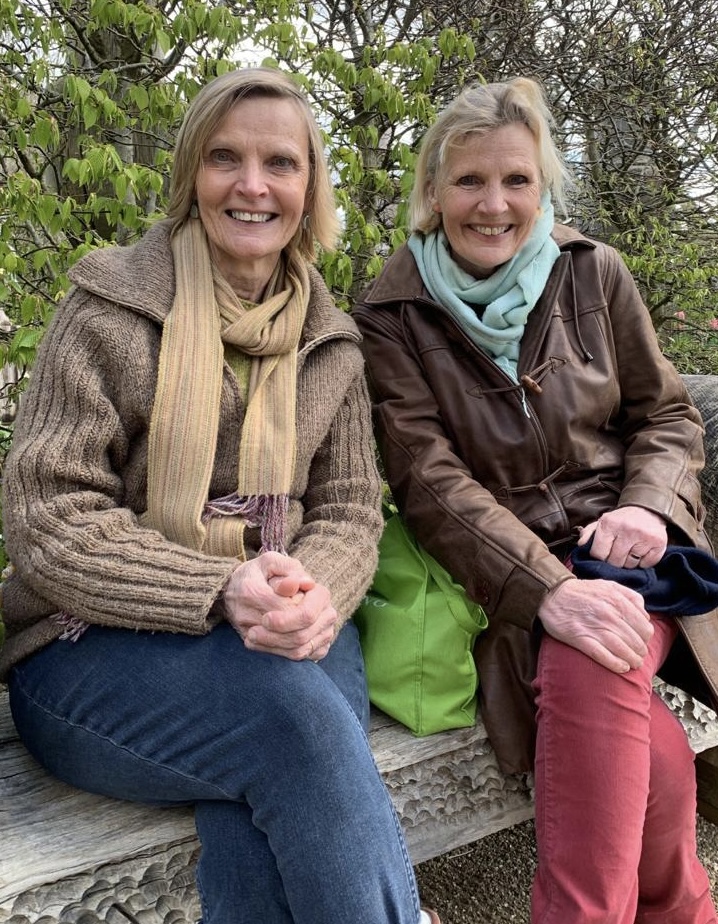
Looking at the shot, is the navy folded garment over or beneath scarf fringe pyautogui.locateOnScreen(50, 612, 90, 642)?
over

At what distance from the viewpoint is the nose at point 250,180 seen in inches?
80.7

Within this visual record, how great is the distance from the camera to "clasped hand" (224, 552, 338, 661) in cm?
167

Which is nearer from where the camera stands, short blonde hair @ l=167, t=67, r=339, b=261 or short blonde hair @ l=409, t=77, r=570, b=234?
short blonde hair @ l=167, t=67, r=339, b=261

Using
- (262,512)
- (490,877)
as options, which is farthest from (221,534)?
(490,877)

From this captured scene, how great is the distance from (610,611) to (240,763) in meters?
0.86

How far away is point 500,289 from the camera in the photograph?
231cm

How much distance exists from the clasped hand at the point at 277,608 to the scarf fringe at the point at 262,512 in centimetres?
24

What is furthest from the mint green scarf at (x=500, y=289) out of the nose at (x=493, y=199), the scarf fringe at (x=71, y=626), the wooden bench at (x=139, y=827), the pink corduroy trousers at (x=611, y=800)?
the scarf fringe at (x=71, y=626)

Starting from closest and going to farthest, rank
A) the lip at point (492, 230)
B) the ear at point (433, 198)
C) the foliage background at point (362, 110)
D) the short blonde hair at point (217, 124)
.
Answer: the short blonde hair at point (217, 124) < the lip at point (492, 230) < the ear at point (433, 198) < the foliage background at point (362, 110)

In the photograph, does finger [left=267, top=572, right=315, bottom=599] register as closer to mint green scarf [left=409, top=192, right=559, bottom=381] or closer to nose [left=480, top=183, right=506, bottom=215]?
mint green scarf [left=409, top=192, right=559, bottom=381]

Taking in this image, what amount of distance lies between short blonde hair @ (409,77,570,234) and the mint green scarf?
98 mm

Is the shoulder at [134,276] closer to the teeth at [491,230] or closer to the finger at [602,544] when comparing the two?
the teeth at [491,230]

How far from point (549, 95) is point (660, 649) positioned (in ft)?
12.5

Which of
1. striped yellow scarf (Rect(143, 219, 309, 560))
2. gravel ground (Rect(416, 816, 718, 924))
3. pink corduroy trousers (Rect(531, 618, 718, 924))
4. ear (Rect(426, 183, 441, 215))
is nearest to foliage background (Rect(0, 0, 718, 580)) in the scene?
ear (Rect(426, 183, 441, 215))
